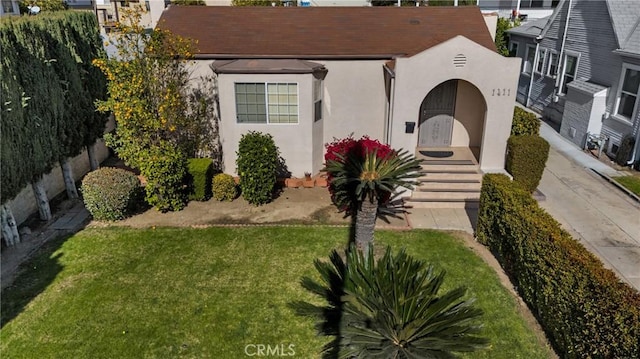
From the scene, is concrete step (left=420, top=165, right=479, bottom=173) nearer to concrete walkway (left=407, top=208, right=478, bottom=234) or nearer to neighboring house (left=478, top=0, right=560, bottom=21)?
concrete walkway (left=407, top=208, right=478, bottom=234)

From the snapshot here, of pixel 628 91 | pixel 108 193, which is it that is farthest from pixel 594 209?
pixel 108 193

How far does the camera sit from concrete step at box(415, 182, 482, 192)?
14.0 metres

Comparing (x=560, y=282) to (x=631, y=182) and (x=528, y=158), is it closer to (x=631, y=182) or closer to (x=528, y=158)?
(x=528, y=158)

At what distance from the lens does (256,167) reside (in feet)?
44.3

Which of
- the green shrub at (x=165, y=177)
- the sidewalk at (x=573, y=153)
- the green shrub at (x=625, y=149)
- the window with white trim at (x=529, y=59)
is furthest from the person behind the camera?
the window with white trim at (x=529, y=59)

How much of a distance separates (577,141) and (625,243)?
8922 mm

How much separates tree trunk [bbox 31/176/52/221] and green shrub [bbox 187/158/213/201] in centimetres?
400

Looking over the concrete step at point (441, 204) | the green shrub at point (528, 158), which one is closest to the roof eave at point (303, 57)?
the green shrub at point (528, 158)

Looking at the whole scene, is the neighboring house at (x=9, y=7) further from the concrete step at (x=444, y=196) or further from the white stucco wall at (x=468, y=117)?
the concrete step at (x=444, y=196)

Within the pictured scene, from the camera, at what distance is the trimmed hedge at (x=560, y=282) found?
647cm

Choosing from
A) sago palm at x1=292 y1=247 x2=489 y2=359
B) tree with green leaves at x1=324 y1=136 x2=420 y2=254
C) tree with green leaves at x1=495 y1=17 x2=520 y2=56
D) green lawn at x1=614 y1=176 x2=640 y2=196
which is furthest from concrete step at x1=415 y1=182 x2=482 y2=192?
tree with green leaves at x1=495 y1=17 x2=520 y2=56

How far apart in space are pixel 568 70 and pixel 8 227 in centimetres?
2325

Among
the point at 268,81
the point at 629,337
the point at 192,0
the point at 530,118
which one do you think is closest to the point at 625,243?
the point at 530,118

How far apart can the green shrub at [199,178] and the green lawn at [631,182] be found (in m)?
13.7
